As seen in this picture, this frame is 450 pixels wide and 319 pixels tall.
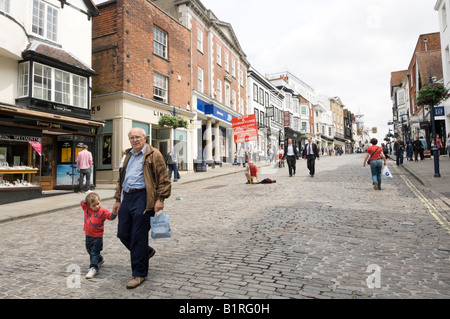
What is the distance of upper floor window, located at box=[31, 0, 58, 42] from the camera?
41.4 ft

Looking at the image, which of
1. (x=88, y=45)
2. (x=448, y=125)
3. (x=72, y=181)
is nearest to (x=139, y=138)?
(x=72, y=181)

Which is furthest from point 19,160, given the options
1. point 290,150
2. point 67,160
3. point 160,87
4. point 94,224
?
point 290,150

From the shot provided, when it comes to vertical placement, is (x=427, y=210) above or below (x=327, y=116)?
below

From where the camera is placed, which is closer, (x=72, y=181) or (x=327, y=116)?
(x=72, y=181)

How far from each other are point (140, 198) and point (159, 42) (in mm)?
17969

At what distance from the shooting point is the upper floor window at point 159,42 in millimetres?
19281

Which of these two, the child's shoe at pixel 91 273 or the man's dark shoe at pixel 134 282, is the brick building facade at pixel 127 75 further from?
the man's dark shoe at pixel 134 282

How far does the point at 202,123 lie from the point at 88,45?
12237mm

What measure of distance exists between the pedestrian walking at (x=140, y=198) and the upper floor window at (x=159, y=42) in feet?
55.5

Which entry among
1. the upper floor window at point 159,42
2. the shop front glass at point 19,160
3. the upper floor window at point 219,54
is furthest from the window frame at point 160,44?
the shop front glass at point 19,160

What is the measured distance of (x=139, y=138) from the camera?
3.77 metres

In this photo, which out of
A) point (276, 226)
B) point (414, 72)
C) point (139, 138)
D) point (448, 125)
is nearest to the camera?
point (139, 138)
